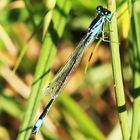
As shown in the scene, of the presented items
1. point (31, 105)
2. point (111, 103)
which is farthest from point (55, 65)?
point (31, 105)

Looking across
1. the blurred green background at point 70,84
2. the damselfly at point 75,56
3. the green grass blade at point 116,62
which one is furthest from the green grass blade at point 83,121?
the green grass blade at point 116,62

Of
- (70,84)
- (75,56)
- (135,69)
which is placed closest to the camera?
(135,69)

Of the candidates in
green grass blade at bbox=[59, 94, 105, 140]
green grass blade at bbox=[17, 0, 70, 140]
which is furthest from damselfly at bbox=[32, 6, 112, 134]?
green grass blade at bbox=[59, 94, 105, 140]

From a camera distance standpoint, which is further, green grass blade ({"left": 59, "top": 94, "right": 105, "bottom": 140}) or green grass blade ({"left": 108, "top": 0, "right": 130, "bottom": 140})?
green grass blade ({"left": 59, "top": 94, "right": 105, "bottom": 140})

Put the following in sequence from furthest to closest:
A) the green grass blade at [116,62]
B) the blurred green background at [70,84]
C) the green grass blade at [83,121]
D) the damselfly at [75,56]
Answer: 1. the blurred green background at [70,84]
2. the green grass blade at [83,121]
3. the damselfly at [75,56]
4. the green grass blade at [116,62]

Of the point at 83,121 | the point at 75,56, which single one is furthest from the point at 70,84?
the point at 75,56

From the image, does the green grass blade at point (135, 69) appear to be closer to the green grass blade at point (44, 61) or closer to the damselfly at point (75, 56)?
the damselfly at point (75, 56)

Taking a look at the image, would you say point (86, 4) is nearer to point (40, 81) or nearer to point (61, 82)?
point (61, 82)

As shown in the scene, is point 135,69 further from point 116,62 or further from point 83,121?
point 83,121

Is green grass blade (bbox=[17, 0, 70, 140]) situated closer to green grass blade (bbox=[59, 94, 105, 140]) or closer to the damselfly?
the damselfly
